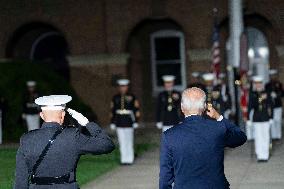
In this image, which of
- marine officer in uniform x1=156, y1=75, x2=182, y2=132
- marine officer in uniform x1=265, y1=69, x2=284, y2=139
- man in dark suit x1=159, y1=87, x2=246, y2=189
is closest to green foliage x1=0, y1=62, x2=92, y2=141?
marine officer in uniform x1=156, y1=75, x2=182, y2=132

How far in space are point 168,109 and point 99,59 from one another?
8604 millimetres

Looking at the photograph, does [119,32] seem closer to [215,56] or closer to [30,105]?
[215,56]

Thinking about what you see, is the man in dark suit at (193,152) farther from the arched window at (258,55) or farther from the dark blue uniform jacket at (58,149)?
the arched window at (258,55)

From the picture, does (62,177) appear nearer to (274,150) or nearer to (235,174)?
(235,174)

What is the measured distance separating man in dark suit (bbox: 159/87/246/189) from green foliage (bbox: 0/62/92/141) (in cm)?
1398

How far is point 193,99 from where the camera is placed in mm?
4816

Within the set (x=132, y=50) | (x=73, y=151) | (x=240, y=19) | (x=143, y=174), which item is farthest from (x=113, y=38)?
(x=73, y=151)

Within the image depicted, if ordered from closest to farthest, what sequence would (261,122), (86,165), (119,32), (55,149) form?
1. (55,149)
2. (261,122)
3. (86,165)
4. (119,32)

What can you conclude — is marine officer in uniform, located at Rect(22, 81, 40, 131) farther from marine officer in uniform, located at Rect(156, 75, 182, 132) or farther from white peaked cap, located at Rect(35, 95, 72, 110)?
white peaked cap, located at Rect(35, 95, 72, 110)

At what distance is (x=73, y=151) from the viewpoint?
493 cm

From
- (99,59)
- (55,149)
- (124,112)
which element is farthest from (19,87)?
(55,149)

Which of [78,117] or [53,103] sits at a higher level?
[53,103]

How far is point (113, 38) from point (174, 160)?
18.7 m

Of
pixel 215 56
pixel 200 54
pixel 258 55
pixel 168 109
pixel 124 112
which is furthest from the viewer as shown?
pixel 258 55
